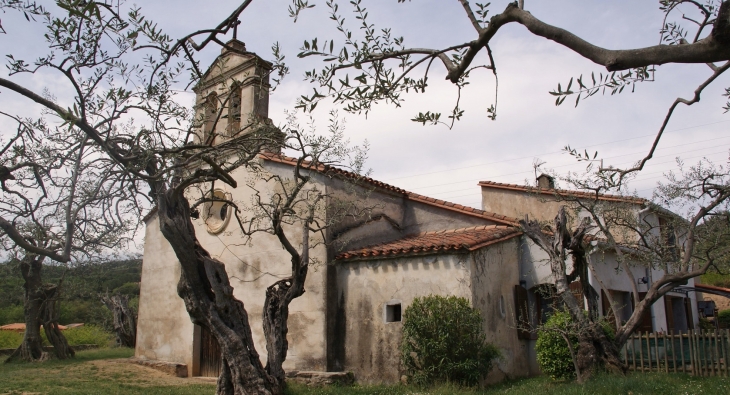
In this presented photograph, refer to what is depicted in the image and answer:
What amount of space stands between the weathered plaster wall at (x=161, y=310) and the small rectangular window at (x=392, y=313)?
621cm

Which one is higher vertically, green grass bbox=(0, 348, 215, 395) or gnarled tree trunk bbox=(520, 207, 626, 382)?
gnarled tree trunk bbox=(520, 207, 626, 382)

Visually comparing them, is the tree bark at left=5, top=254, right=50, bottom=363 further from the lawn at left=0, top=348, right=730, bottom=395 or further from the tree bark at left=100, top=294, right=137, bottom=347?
the tree bark at left=100, top=294, right=137, bottom=347

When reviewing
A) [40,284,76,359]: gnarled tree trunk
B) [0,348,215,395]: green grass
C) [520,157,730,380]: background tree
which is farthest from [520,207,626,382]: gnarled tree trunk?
[40,284,76,359]: gnarled tree trunk

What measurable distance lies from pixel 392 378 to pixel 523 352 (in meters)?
3.36

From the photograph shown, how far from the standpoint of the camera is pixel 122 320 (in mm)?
23609

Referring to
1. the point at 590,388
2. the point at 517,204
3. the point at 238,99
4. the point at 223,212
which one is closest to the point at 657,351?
the point at 590,388

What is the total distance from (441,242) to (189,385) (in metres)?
6.53

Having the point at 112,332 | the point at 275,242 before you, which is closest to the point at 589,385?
the point at 275,242

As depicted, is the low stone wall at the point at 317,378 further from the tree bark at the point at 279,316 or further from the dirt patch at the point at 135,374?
the dirt patch at the point at 135,374

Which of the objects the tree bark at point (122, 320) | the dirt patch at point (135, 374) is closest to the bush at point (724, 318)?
the dirt patch at point (135, 374)

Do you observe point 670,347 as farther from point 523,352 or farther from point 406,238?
point 406,238

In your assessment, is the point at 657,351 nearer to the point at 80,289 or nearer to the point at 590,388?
the point at 590,388

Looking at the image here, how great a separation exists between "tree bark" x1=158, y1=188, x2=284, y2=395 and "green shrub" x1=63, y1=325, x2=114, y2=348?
18.1 meters

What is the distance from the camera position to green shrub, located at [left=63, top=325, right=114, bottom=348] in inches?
1005
